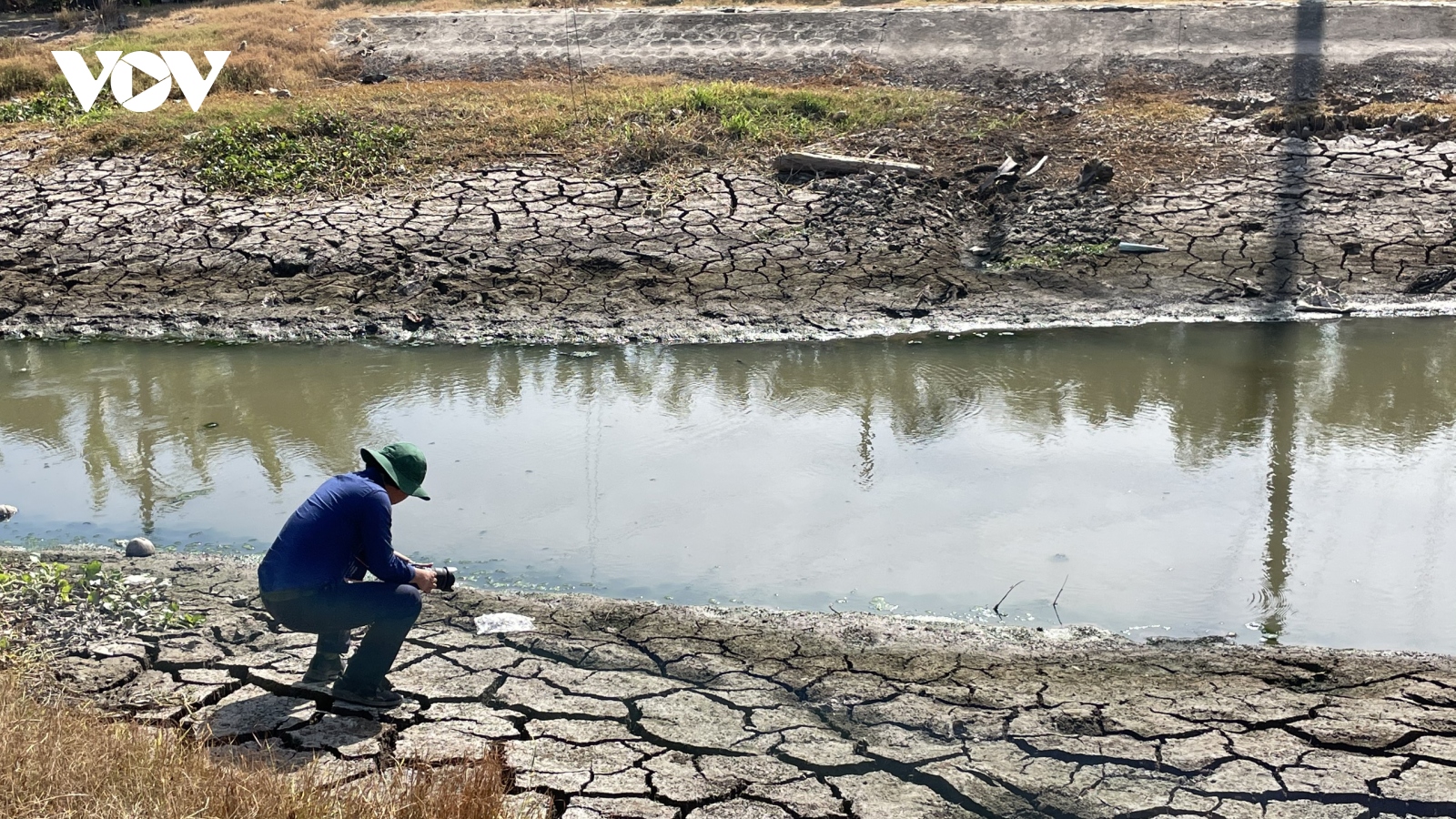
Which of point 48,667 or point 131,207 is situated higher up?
point 131,207

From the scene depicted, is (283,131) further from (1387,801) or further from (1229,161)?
(1387,801)

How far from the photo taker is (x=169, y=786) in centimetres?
381

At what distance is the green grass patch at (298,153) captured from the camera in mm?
11922

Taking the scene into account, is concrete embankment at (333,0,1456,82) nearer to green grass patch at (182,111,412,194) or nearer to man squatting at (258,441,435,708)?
green grass patch at (182,111,412,194)

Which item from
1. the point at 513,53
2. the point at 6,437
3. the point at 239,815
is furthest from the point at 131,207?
the point at 239,815

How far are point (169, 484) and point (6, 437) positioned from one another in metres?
1.61

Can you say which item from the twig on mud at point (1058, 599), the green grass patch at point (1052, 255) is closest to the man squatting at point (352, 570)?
the twig on mud at point (1058, 599)

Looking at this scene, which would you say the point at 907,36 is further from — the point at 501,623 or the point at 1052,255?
the point at 501,623

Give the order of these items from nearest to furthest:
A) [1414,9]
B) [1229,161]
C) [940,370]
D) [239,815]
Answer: [239,815]
[940,370]
[1229,161]
[1414,9]

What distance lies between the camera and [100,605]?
563 centimetres

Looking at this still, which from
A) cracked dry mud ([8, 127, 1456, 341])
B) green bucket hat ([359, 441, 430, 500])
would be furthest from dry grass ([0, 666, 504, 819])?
cracked dry mud ([8, 127, 1456, 341])
